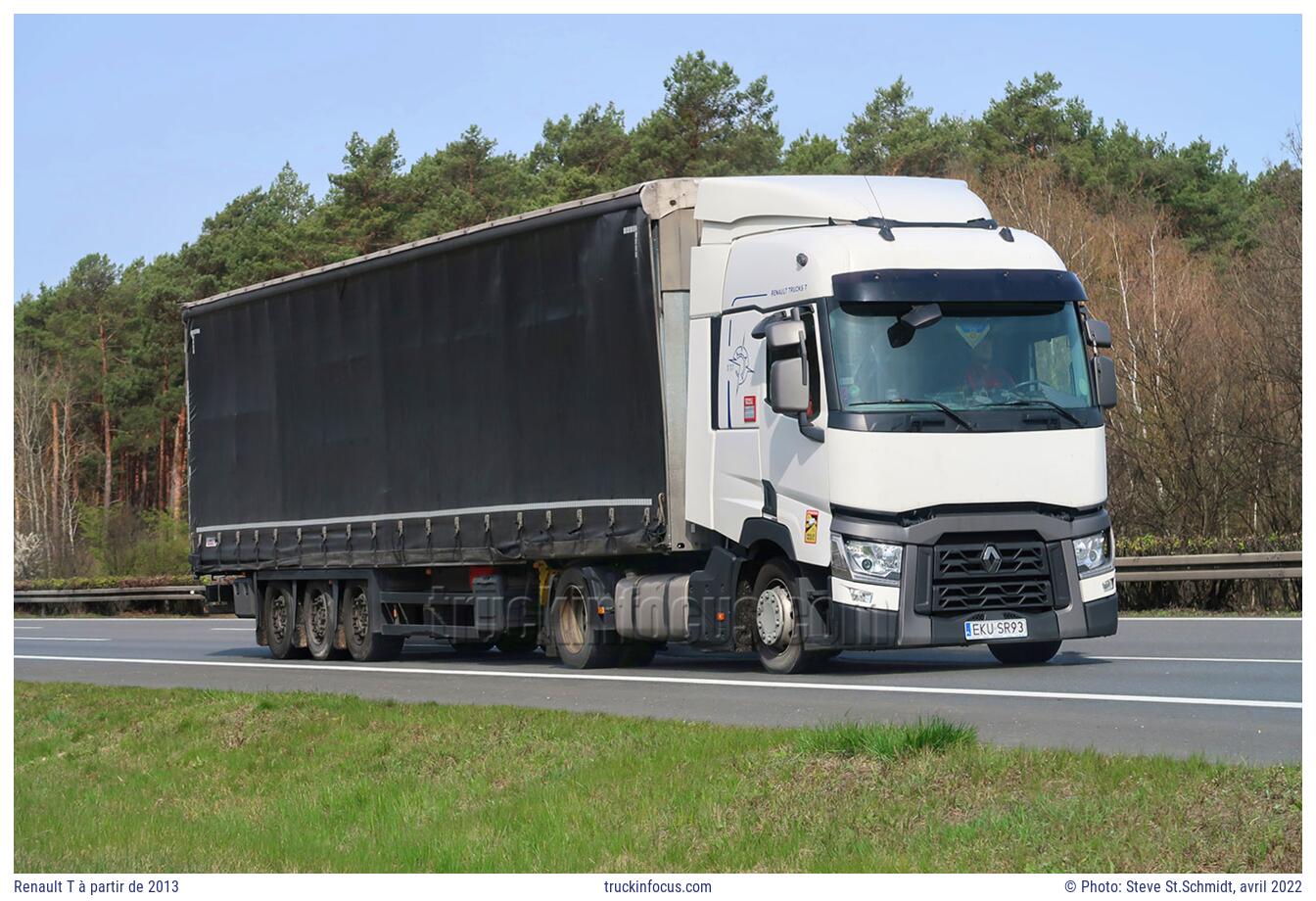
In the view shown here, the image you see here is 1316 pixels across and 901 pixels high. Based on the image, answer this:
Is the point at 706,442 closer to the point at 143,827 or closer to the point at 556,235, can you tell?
the point at 556,235

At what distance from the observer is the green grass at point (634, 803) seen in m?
8.15

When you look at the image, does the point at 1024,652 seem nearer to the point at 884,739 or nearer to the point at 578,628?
the point at 578,628

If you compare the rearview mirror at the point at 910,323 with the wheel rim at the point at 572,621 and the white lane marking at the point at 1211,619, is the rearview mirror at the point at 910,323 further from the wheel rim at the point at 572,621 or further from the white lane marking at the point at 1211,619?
the white lane marking at the point at 1211,619

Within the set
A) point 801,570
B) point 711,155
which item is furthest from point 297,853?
point 711,155

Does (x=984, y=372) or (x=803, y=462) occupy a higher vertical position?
(x=984, y=372)

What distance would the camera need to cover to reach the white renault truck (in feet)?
49.2

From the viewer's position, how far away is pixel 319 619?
75.2 ft

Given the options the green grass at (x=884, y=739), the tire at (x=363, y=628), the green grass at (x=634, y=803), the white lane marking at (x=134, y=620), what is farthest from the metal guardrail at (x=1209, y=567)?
the white lane marking at (x=134, y=620)

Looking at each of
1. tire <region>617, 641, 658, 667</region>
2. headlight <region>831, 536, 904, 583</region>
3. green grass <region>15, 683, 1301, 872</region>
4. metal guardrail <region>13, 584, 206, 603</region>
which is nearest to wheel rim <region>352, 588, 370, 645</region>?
tire <region>617, 641, 658, 667</region>

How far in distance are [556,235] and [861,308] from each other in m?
4.17

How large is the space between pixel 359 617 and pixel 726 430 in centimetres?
745

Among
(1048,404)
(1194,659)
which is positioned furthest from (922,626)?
(1194,659)

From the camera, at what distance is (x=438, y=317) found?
66.1 ft

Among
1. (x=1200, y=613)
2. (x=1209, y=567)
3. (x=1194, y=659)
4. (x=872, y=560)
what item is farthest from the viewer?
(x=1209, y=567)
